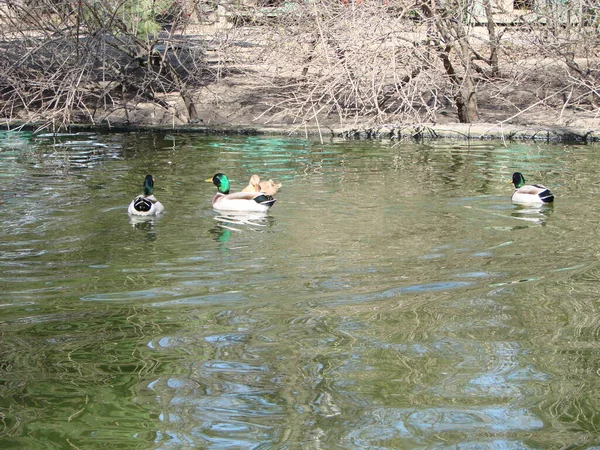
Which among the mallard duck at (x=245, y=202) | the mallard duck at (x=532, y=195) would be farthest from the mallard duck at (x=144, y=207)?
the mallard duck at (x=532, y=195)

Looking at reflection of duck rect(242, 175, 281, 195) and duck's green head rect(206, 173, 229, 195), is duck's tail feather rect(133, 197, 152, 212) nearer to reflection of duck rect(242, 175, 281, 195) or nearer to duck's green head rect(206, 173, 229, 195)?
duck's green head rect(206, 173, 229, 195)

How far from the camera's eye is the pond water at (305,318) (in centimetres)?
544

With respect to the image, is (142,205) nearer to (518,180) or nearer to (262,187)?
(262,187)

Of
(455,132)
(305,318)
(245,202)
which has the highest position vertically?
(455,132)

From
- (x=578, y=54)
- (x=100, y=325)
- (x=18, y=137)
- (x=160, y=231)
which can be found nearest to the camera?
(x=100, y=325)

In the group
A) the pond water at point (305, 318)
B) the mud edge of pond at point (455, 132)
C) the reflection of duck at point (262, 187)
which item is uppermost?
the mud edge of pond at point (455, 132)

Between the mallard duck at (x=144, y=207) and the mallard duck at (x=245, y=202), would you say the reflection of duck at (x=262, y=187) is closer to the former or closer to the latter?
the mallard duck at (x=245, y=202)

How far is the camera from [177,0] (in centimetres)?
2095

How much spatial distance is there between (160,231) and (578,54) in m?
15.9

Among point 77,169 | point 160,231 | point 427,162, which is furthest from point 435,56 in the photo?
point 160,231

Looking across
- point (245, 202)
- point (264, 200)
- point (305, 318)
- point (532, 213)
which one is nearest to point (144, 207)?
point (245, 202)

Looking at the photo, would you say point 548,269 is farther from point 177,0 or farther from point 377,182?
point 177,0

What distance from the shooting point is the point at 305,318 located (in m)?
7.41

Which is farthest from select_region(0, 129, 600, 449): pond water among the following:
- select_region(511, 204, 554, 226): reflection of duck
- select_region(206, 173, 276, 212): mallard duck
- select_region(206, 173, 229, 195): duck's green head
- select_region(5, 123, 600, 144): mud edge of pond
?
select_region(5, 123, 600, 144): mud edge of pond
